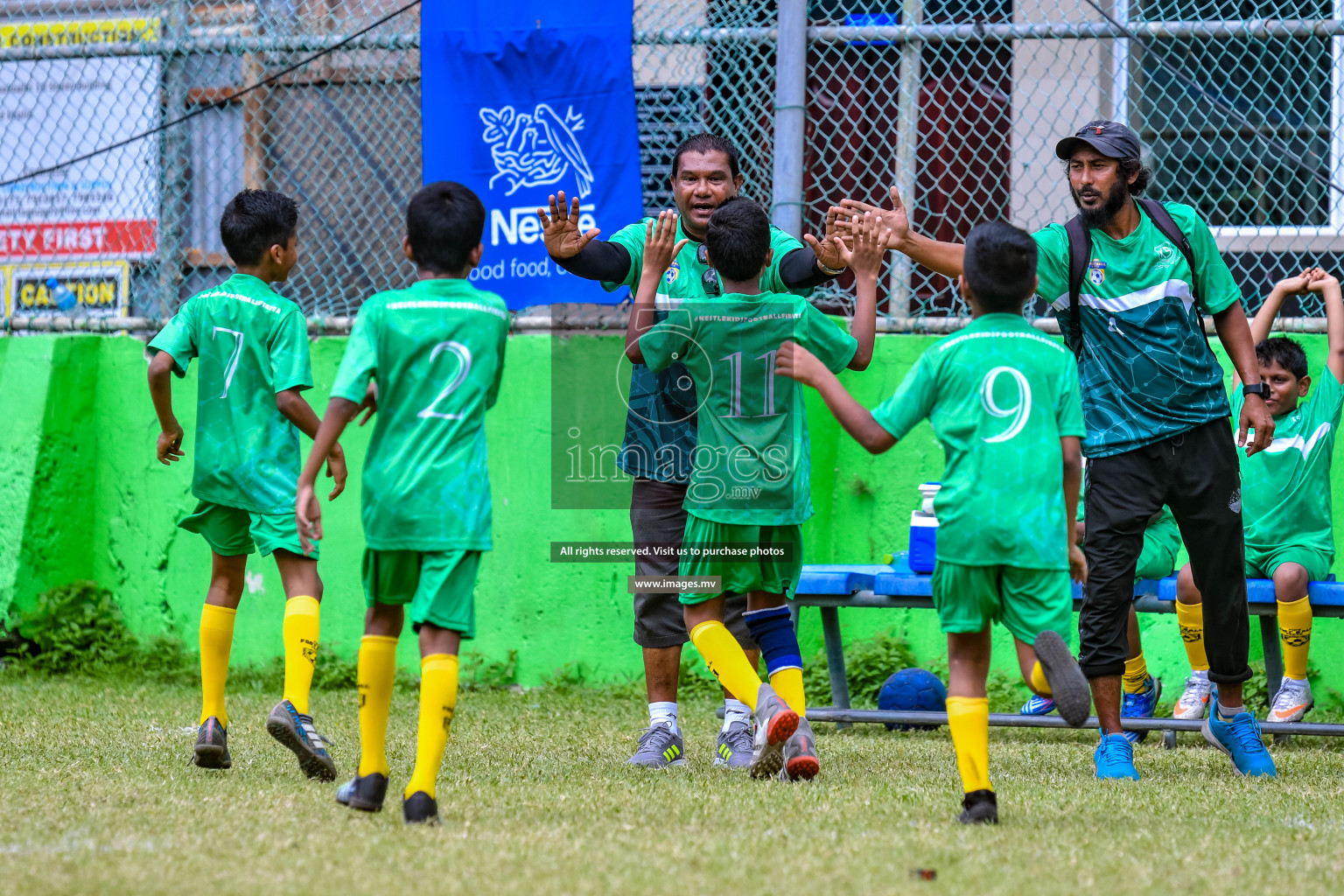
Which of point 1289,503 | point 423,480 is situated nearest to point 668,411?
point 423,480

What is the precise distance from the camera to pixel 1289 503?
568cm

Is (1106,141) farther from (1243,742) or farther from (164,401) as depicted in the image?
(164,401)

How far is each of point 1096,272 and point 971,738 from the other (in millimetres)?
1819

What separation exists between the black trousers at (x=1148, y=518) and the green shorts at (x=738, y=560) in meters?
1.03

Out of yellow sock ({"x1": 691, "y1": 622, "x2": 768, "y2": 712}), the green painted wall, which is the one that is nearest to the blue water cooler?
the green painted wall

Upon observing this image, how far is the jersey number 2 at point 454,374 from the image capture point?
359 cm

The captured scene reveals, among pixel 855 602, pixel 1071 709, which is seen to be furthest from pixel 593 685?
pixel 1071 709

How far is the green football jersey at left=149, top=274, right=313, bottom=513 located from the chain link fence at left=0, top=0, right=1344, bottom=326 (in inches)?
103

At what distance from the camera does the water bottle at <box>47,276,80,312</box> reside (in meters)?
7.70

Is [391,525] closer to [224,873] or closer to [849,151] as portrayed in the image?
[224,873]

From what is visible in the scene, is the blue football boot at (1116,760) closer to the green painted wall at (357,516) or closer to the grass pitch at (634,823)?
the grass pitch at (634,823)

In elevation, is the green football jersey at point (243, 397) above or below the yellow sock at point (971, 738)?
above

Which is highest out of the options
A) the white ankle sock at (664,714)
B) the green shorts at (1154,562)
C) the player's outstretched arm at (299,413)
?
the player's outstretched arm at (299,413)

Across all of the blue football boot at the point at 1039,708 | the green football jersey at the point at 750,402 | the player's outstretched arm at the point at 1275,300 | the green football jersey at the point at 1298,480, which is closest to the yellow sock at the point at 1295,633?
the green football jersey at the point at 1298,480
